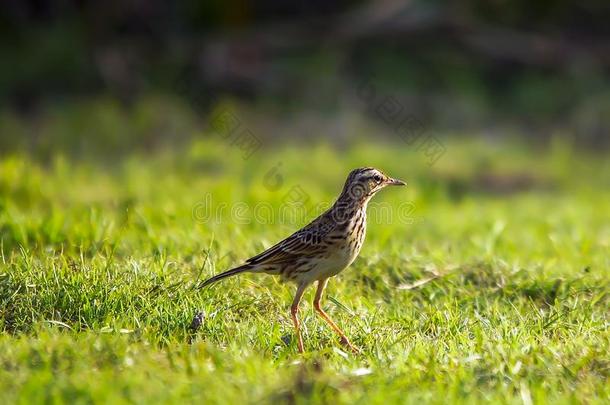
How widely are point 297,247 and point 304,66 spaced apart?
9804 millimetres

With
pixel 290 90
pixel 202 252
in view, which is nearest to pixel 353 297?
pixel 202 252

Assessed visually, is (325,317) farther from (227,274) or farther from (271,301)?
(227,274)

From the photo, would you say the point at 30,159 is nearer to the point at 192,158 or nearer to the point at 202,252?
the point at 192,158

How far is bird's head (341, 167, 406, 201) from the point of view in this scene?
6.27 metres

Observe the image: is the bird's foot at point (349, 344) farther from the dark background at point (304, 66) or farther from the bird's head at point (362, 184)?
the dark background at point (304, 66)

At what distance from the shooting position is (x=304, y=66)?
50.6 ft

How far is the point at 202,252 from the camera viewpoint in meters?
6.71

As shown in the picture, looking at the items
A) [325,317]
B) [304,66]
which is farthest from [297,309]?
[304,66]

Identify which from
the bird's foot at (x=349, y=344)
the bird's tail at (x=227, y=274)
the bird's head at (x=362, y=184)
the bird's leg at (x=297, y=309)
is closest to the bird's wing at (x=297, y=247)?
the bird's tail at (x=227, y=274)

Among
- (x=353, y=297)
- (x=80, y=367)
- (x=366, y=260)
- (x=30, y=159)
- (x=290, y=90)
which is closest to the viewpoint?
(x=80, y=367)

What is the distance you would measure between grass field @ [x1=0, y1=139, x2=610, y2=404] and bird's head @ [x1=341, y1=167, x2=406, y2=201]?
0.69 metres

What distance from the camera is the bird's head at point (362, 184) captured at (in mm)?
6266

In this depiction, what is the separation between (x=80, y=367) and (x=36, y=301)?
1.03 meters

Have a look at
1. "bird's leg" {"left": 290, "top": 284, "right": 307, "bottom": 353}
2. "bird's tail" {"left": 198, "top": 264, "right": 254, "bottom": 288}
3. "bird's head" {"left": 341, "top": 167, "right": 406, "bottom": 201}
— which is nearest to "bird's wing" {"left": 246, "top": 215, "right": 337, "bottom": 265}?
"bird's tail" {"left": 198, "top": 264, "right": 254, "bottom": 288}
